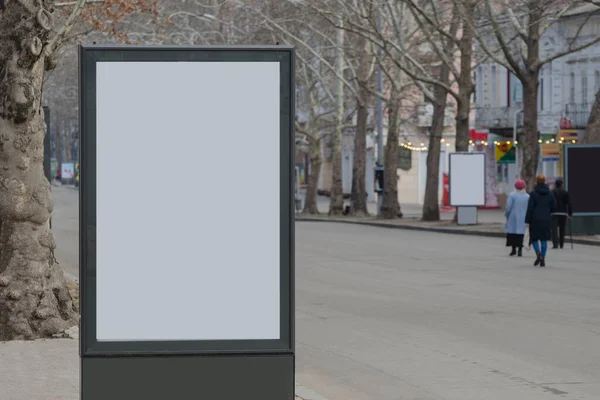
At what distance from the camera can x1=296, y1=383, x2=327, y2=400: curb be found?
969 cm

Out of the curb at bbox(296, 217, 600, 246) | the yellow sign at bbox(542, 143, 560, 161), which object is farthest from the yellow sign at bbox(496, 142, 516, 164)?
the yellow sign at bbox(542, 143, 560, 161)

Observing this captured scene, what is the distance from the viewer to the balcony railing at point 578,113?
60844 millimetres

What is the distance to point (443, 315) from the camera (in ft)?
53.8

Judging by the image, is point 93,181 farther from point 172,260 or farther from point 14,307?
point 14,307

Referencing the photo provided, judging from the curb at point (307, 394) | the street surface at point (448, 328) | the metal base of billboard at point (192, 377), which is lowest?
the street surface at point (448, 328)

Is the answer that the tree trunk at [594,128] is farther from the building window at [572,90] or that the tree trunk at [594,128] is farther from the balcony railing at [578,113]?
the building window at [572,90]

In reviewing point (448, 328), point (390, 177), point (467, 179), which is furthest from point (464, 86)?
point (448, 328)

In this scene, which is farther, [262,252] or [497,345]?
[497,345]

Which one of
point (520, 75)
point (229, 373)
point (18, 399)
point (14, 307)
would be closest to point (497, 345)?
point (14, 307)

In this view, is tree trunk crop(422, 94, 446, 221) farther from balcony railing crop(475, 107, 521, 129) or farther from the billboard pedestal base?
balcony railing crop(475, 107, 521, 129)

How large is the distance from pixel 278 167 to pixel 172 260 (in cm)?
66

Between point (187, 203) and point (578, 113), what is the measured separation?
5567 centimetres

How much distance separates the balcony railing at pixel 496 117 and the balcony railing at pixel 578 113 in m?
4.16

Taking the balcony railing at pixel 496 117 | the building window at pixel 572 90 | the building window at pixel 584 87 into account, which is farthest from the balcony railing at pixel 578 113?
the balcony railing at pixel 496 117
